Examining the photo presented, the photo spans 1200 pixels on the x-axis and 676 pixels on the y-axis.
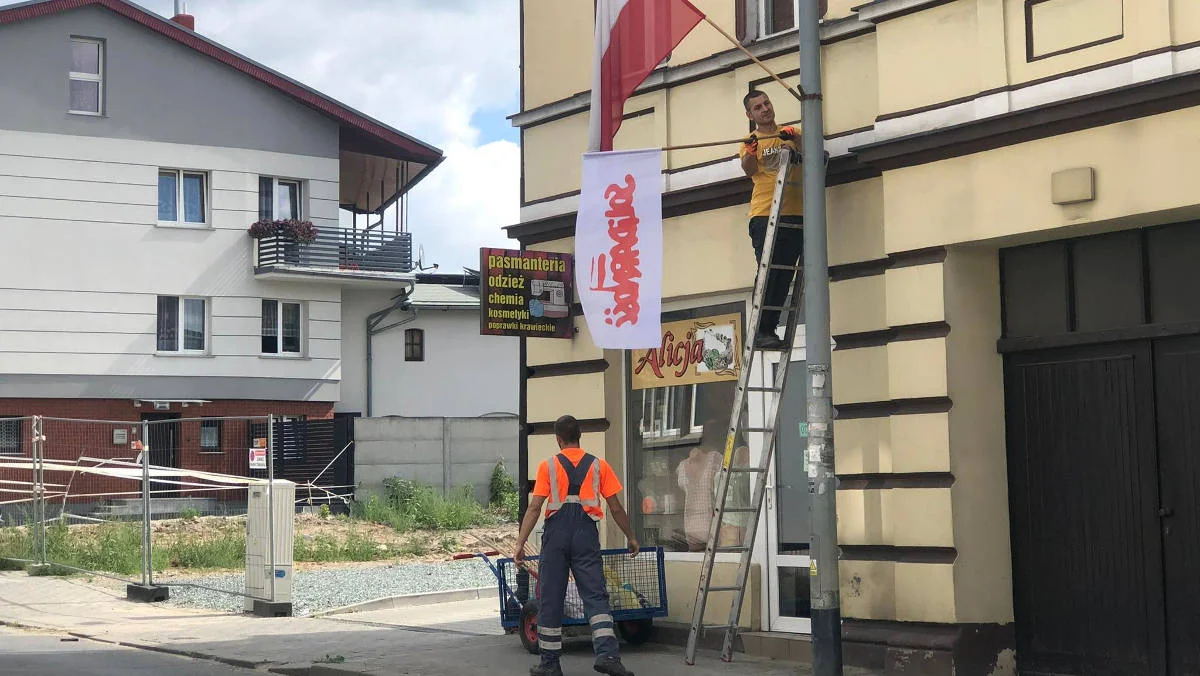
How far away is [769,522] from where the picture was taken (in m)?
11.5

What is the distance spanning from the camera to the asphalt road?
36.2 feet

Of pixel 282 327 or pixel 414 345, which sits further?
pixel 414 345

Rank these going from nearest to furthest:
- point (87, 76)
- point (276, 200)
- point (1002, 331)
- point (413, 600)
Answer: point (1002, 331)
point (413, 600)
point (87, 76)
point (276, 200)

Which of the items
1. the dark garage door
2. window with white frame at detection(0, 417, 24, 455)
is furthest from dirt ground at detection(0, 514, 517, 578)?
the dark garage door

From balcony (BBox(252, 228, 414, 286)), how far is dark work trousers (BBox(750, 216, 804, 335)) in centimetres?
2612

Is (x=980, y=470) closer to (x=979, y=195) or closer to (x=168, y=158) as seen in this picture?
(x=979, y=195)

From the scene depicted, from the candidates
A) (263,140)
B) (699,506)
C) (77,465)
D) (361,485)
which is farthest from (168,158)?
(699,506)

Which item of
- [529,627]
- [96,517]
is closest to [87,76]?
[96,517]

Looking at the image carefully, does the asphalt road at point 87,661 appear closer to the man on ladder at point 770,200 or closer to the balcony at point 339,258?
the man on ladder at point 770,200

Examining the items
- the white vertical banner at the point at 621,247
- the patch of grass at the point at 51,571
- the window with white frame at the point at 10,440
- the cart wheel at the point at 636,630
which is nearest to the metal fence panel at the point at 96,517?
the patch of grass at the point at 51,571

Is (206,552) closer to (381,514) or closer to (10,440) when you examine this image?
(381,514)

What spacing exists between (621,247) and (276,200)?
27.1m

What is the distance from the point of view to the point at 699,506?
12.1m

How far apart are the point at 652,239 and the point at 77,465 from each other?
12.6m
